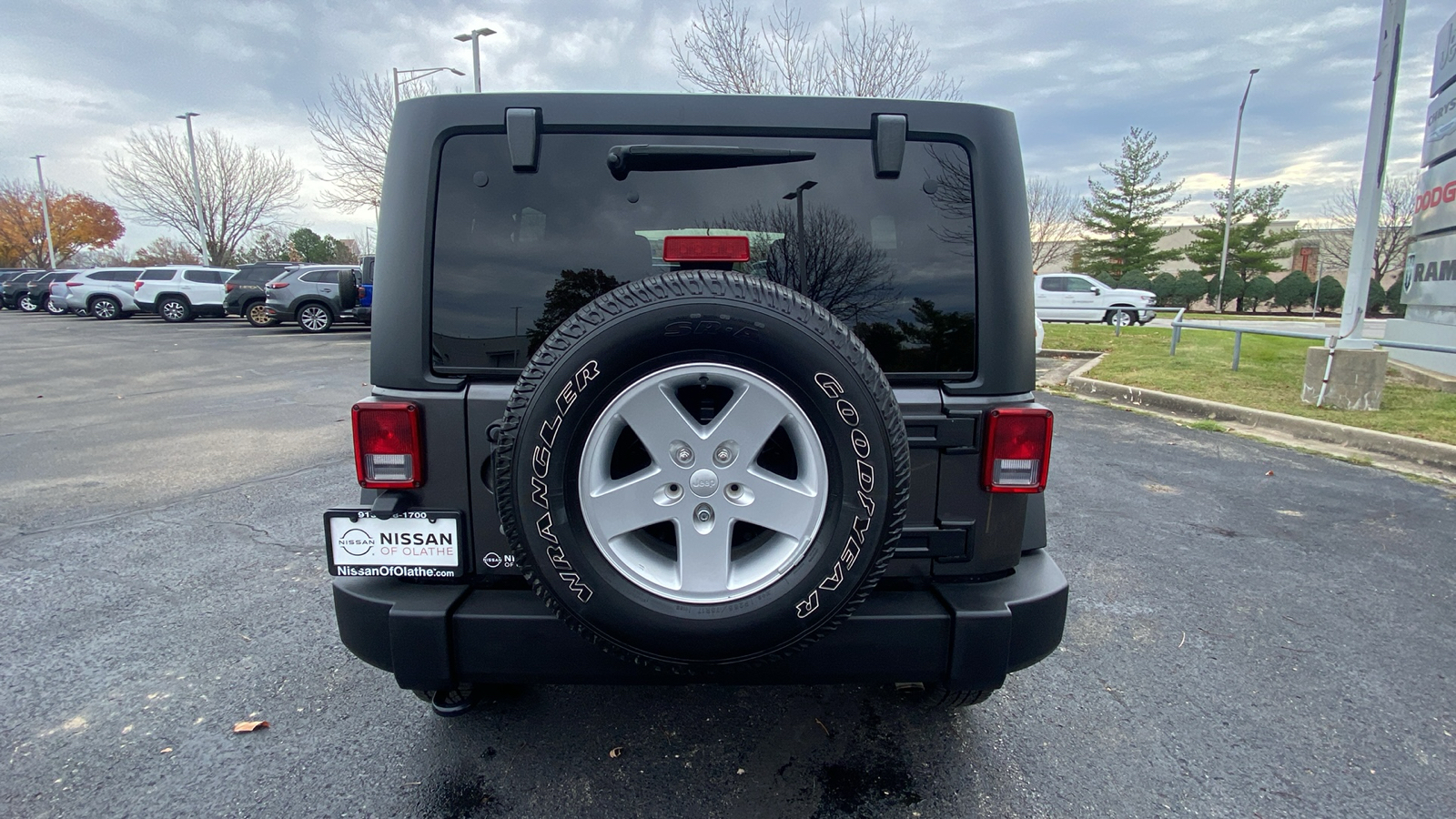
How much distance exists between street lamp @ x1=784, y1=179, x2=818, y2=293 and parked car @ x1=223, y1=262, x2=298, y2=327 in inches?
969

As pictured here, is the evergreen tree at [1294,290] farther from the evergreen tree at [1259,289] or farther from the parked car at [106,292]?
the parked car at [106,292]

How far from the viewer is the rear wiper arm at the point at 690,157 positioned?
197cm

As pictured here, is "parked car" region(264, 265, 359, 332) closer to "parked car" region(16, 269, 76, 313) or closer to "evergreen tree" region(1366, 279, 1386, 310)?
"parked car" region(16, 269, 76, 313)

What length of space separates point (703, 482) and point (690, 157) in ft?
3.01

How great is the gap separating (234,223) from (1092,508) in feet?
164

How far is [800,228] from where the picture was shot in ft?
6.76

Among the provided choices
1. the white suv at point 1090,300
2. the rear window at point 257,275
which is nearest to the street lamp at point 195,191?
the rear window at point 257,275

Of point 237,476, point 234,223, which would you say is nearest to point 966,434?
point 237,476

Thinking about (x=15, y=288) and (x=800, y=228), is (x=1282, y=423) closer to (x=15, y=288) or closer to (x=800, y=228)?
(x=800, y=228)

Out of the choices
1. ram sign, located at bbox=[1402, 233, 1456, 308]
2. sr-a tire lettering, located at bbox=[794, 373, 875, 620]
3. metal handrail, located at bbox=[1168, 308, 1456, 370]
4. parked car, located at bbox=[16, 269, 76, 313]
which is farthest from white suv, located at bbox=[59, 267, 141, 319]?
ram sign, located at bbox=[1402, 233, 1456, 308]

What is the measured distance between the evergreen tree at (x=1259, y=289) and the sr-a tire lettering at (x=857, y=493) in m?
48.0

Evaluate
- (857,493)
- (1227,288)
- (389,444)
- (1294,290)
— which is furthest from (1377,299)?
(389,444)

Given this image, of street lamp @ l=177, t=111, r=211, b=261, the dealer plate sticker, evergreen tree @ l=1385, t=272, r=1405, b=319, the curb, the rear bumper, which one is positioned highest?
street lamp @ l=177, t=111, r=211, b=261

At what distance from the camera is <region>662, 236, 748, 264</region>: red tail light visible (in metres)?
1.84
